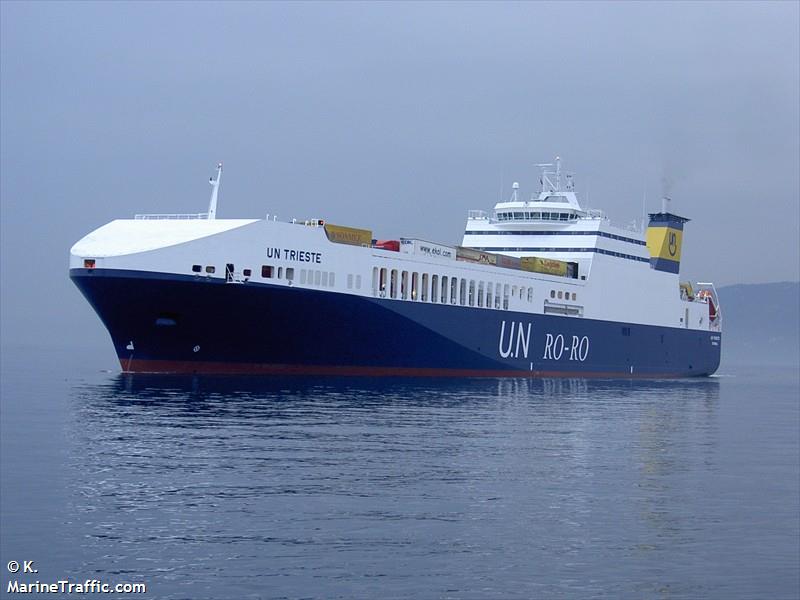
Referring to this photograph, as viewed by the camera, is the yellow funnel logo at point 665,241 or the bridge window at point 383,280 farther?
the yellow funnel logo at point 665,241

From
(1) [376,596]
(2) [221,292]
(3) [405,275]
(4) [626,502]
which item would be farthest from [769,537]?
(3) [405,275]

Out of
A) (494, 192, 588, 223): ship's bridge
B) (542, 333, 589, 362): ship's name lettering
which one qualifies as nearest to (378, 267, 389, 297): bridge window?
(542, 333, 589, 362): ship's name lettering

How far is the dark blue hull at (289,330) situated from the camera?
129 feet

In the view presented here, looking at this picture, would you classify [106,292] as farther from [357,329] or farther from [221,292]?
[357,329]

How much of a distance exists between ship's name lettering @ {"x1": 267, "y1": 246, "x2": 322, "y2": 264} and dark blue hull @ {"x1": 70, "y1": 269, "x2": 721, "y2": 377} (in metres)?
1.42

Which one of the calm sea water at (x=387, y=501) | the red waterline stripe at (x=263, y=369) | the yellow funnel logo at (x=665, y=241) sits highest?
the yellow funnel logo at (x=665, y=241)

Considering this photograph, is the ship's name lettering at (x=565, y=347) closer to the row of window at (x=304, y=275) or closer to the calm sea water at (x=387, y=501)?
the row of window at (x=304, y=275)

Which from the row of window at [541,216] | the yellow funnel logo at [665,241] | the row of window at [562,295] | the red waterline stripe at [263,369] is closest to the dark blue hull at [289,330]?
the red waterline stripe at [263,369]

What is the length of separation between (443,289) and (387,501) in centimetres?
3253

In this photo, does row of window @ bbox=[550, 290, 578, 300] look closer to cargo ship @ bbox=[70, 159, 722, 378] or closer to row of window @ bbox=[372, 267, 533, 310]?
cargo ship @ bbox=[70, 159, 722, 378]

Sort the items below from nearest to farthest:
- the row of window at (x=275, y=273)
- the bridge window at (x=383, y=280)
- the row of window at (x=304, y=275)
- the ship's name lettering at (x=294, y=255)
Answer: the row of window at (x=304, y=275)
the row of window at (x=275, y=273)
the ship's name lettering at (x=294, y=255)
the bridge window at (x=383, y=280)

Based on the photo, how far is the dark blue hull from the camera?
1544 inches

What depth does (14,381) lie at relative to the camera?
1891 inches

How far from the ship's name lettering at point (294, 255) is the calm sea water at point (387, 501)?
924 cm
